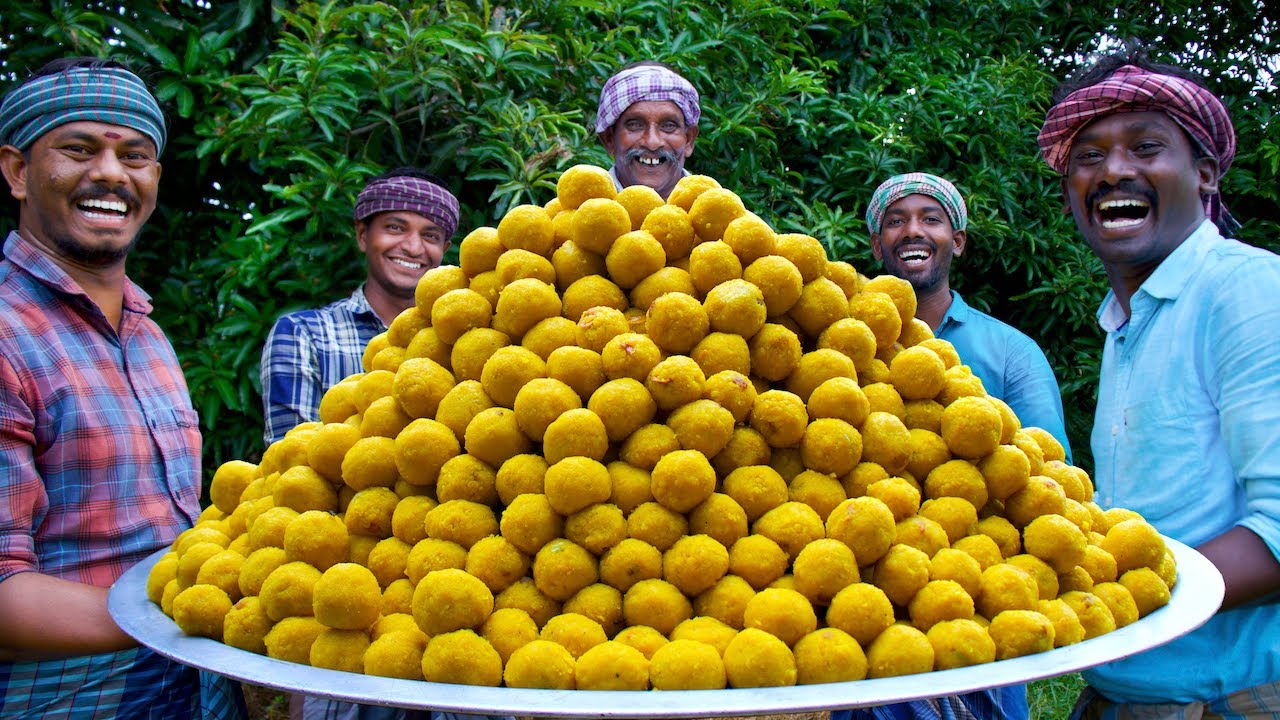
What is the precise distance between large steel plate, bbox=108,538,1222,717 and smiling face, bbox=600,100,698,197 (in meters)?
2.51

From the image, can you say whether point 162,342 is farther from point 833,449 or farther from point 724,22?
point 724,22

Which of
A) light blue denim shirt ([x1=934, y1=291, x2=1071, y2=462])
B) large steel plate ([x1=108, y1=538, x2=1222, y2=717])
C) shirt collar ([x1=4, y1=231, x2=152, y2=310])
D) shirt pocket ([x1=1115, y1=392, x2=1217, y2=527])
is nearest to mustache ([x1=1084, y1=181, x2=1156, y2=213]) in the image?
shirt pocket ([x1=1115, y1=392, x2=1217, y2=527])

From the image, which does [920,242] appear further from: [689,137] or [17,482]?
[17,482]

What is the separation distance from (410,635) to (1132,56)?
2.58 meters

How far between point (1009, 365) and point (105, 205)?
3164 mm

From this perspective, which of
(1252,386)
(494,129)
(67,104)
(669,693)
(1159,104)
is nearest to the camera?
(669,693)

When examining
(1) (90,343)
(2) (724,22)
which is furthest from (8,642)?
(2) (724,22)

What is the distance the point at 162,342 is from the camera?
2697mm

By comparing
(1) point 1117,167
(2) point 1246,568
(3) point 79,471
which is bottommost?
(3) point 79,471

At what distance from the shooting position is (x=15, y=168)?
97.2 inches

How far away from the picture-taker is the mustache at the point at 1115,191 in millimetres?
2326

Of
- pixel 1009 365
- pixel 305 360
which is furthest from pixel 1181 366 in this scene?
pixel 305 360

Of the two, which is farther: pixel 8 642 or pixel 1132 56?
pixel 1132 56

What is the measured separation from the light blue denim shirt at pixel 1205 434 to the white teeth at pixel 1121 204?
0.16 meters
